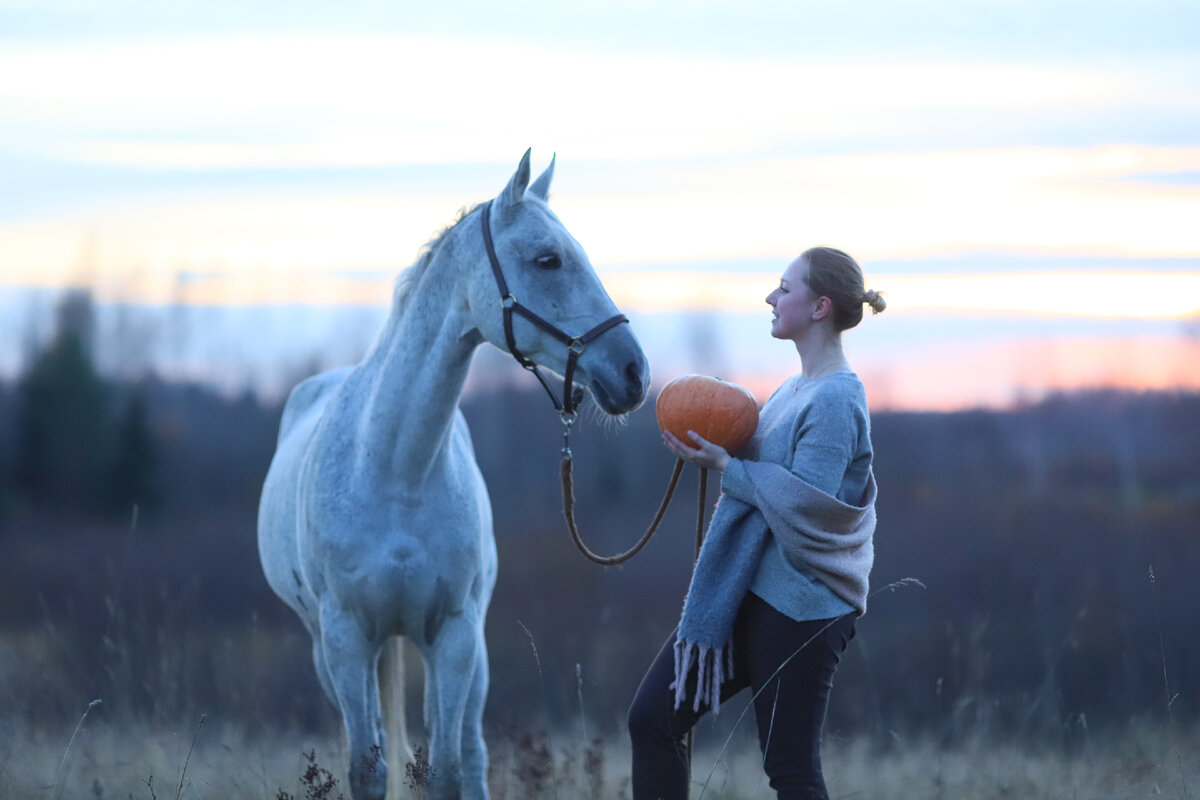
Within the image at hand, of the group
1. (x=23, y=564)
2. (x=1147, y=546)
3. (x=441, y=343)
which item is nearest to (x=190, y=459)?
(x=23, y=564)

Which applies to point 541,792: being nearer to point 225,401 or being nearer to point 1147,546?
point 1147,546

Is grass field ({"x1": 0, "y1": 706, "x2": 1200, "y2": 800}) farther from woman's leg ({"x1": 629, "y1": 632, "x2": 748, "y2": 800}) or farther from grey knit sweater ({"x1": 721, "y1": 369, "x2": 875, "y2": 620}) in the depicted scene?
grey knit sweater ({"x1": 721, "y1": 369, "x2": 875, "y2": 620})

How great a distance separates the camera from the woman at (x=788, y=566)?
3041 millimetres

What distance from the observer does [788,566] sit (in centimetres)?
314

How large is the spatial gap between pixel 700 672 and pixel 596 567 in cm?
1366

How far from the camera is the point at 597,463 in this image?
2806 centimetres

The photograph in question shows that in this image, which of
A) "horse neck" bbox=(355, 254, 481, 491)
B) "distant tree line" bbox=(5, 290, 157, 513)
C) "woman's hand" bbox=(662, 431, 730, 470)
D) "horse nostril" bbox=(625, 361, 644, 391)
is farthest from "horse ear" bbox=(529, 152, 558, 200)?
"distant tree line" bbox=(5, 290, 157, 513)

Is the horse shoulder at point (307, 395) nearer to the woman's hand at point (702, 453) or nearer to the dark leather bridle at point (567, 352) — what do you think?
the dark leather bridle at point (567, 352)

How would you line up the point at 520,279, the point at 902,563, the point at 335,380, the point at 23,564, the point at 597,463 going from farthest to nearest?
the point at 597,463 < the point at 23,564 < the point at 902,563 < the point at 335,380 < the point at 520,279

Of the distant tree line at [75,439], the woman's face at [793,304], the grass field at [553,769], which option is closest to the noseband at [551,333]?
the woman's face at [793,304]

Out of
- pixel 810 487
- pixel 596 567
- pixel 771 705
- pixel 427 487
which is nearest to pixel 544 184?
pixel 427 487

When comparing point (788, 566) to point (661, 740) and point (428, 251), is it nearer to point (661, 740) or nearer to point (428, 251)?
point (661, 740)

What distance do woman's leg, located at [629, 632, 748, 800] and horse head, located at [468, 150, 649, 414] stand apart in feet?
2.82

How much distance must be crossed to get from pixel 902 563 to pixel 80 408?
859 inches
